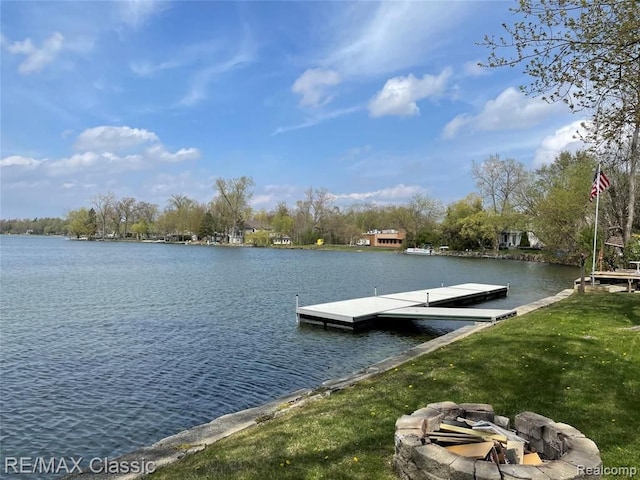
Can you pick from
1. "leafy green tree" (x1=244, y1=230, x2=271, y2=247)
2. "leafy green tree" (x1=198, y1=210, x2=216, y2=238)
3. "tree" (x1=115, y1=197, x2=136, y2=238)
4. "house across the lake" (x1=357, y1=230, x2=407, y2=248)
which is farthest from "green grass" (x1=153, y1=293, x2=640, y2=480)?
"tree" (x1=115, y1=197, x2=136, y2=238)

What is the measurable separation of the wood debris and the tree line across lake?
23.0 meters

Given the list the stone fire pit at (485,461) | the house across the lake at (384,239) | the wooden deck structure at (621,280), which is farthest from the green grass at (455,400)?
the house across the lake at (384,239)

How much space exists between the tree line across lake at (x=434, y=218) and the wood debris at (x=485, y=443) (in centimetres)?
2299

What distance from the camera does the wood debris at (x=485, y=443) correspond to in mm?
3844

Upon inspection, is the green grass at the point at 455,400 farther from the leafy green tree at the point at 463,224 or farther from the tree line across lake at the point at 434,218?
the leafy green tree at the point at 463,224

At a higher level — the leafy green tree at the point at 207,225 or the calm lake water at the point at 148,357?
the leafy green tree at the point at 207,225

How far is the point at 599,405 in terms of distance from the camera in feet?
19.8

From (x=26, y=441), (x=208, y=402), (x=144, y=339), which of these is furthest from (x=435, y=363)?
(x=144, y=339)

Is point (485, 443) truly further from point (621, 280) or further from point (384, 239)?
point (384, 239)

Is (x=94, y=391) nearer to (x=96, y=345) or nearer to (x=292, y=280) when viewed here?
(x=96, y=345)

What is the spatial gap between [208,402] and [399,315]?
9.72 meters

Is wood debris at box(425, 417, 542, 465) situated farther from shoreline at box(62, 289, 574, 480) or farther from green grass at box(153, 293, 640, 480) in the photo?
shoreline at box(62, 289, 574, 480)

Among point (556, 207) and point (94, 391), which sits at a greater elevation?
point (556, 207)

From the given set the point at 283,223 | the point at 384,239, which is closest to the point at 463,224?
the point at 384,239
